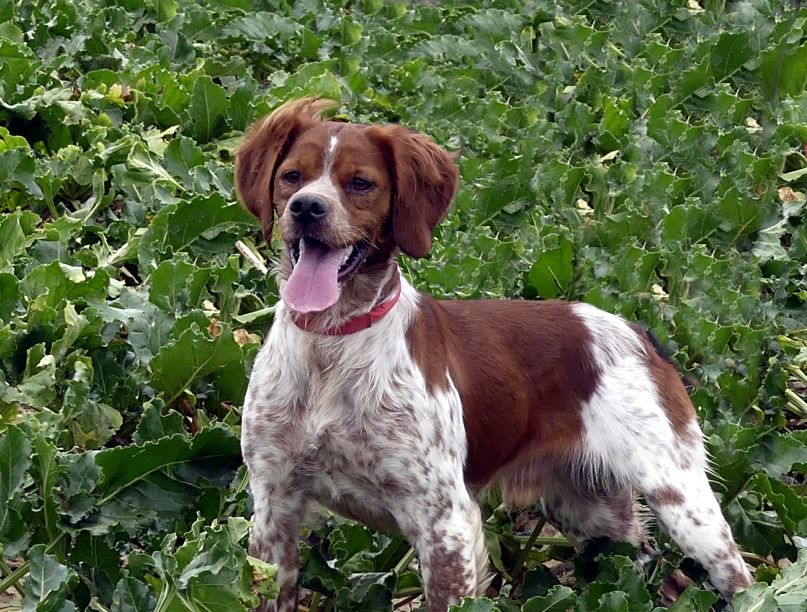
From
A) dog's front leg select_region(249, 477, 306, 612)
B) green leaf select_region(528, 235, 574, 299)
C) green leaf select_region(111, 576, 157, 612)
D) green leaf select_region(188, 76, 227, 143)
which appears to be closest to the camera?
green leaf select_region(111, 576, 157, 612)

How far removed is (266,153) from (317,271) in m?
0.43

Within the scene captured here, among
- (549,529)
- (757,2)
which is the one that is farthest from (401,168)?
(757,2)

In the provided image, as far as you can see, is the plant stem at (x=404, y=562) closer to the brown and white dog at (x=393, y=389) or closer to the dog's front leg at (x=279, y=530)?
the brown and white dog at (x=393, y=389)

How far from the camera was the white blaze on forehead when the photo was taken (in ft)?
13.1

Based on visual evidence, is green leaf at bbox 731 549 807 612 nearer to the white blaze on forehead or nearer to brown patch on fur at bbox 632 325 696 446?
brown patch on fur at bbox 632 325 696 446

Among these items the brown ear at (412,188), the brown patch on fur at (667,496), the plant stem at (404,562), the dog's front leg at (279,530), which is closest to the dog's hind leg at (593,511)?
the brown patch on fur at (667,496)

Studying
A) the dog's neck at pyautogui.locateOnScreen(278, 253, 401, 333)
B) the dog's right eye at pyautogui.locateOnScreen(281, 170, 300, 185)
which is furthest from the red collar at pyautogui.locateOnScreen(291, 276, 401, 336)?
the dog's right eye at pyautogui.locateOnScreen(281, 170, 300, 185)

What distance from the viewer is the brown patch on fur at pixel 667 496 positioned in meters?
4.61

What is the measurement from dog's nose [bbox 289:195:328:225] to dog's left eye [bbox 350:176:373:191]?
0.62 feet

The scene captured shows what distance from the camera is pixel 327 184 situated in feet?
13.4

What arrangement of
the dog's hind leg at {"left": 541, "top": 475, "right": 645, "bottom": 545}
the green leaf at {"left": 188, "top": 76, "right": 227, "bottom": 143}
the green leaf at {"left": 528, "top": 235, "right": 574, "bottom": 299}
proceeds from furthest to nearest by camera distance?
the green leaf at {"left": 188, "top": 76, "right": 227, "bottom": 143}
the green leaf at {"left": 528, "top": 235, "right": 574, "bottom": 299}
the dog's hind leg at {"left": 541, "top": 475, "right": 645, "bottom": 545}

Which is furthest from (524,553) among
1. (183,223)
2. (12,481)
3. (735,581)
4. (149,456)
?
(183,223)

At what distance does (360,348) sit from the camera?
423cm

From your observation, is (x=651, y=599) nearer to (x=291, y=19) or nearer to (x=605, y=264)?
(x=605, y=264)
